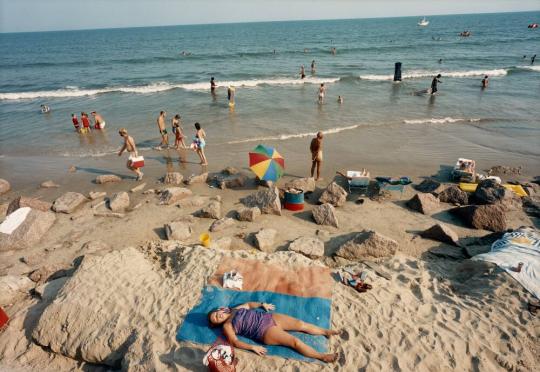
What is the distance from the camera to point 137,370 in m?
4.37

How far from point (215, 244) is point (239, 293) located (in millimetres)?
1845

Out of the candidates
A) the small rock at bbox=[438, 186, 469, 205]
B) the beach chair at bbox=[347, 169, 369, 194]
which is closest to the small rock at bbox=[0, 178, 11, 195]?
the beach chair at bbox=[347, 169, 369, 194]

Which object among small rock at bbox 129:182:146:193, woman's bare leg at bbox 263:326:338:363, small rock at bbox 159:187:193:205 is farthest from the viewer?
small rock at bbox 129:182:146:193

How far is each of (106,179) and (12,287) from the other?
17.5 ft

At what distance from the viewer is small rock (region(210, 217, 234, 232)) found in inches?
315

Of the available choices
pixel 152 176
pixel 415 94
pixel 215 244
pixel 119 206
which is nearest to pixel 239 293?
pixel 215 244

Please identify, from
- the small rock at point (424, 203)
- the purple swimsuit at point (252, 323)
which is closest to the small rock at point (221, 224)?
the purple swimsuit at point (252, 323)

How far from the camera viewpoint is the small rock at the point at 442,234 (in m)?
7.43

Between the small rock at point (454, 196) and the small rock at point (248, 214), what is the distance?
5630mm

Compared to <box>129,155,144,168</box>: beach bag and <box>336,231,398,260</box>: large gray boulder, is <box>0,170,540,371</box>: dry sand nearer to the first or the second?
<box>336,231,398,260</box>: large gray boulder

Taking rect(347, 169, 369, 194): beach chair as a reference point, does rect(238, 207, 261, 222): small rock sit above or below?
below

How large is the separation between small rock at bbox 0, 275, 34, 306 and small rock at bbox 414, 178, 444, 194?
1069 cm

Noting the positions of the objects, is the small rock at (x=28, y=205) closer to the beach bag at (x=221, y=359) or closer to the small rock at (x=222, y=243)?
→ the small rock at (x=222, y=243)

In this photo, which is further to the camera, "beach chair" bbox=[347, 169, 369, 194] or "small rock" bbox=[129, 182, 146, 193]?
"small rock" bbox=[129, 182, 146, 193]
